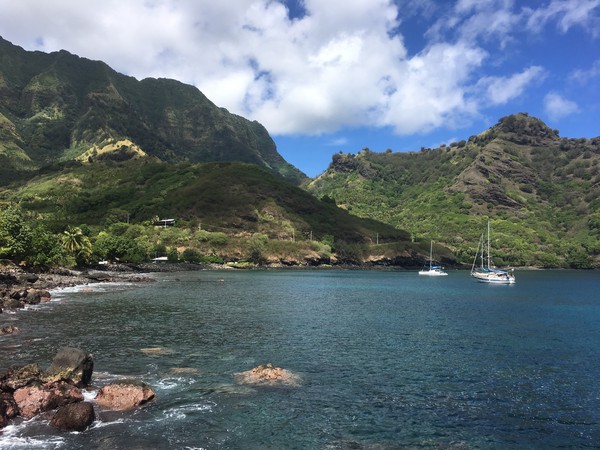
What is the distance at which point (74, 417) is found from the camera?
20.4m

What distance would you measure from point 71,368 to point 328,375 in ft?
54.8

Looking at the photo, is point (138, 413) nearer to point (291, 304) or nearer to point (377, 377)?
point (377, 377)

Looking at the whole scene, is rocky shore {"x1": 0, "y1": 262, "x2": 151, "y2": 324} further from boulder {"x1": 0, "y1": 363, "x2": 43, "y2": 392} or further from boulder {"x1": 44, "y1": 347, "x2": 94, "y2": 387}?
boulder {"x1": 0, "y1": 363, "x2": 43, "y2": 392}

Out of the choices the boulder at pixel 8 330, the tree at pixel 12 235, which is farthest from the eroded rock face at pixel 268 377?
the tree at pixel 12 235

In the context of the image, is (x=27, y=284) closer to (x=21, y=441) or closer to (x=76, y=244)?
(x=76, y=244)

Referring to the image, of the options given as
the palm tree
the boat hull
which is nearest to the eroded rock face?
the palm tree

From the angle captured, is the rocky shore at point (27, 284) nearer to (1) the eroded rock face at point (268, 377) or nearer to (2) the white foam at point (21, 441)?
(2) the white foam at point (21, 441)

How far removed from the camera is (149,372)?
30.5 m

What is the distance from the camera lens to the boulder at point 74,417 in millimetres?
20281

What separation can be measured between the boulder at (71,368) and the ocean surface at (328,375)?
111 cm

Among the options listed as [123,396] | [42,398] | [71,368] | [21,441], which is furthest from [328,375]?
[21,441]

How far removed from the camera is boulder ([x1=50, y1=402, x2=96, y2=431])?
20281 mm

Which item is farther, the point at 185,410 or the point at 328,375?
the point at 328,375

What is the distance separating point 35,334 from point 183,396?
23.9m
